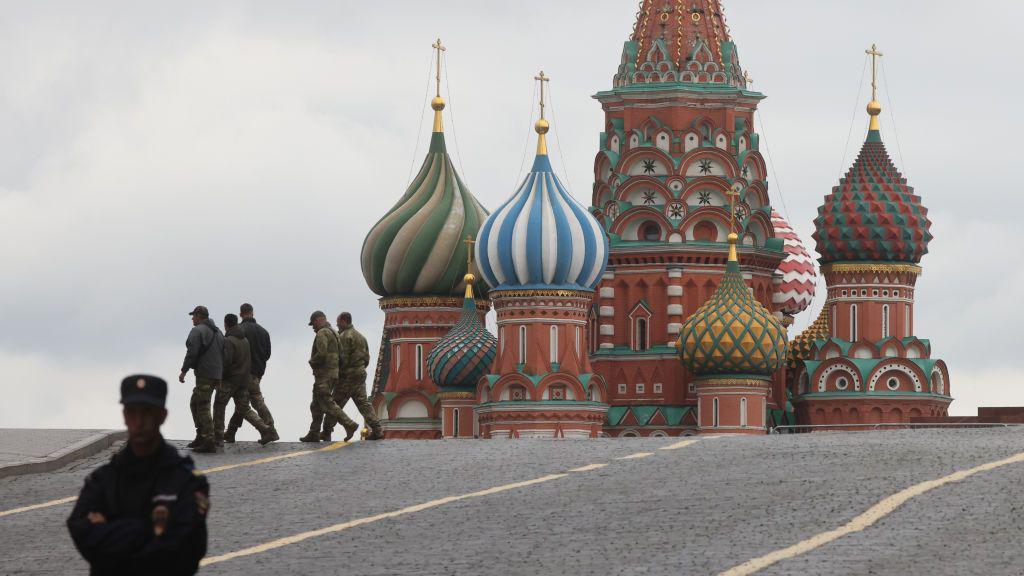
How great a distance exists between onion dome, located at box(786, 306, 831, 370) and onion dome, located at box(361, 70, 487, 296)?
10153 mm

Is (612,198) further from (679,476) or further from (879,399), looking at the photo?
(679,476)

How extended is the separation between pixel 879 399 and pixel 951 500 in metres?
48.1

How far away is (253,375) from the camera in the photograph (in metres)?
29.2

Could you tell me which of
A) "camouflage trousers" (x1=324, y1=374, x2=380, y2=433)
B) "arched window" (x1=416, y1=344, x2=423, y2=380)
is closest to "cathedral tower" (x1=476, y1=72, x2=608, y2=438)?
"arched window" (x1=416, y1=344, x2=423, y2=380)

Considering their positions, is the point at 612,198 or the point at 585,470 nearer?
the point at 585,470

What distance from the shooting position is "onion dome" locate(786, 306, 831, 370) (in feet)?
234

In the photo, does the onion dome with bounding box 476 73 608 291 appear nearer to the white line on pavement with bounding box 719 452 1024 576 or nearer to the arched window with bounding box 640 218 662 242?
the arched window with bounding box 640 218 662 242

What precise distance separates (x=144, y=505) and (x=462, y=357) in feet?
195

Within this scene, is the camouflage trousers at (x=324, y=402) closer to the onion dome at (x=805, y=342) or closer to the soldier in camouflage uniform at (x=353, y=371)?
the soldier in camouflage uniform at (x=353, y=371)

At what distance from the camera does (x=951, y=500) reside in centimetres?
2145

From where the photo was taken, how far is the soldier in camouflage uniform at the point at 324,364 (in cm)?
2906

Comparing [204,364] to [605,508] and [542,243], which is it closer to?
[605,508]

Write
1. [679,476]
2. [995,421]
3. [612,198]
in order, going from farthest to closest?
[612,198], [995,421], [679,476]

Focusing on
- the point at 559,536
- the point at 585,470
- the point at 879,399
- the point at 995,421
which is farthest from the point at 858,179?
the point at 559,536
